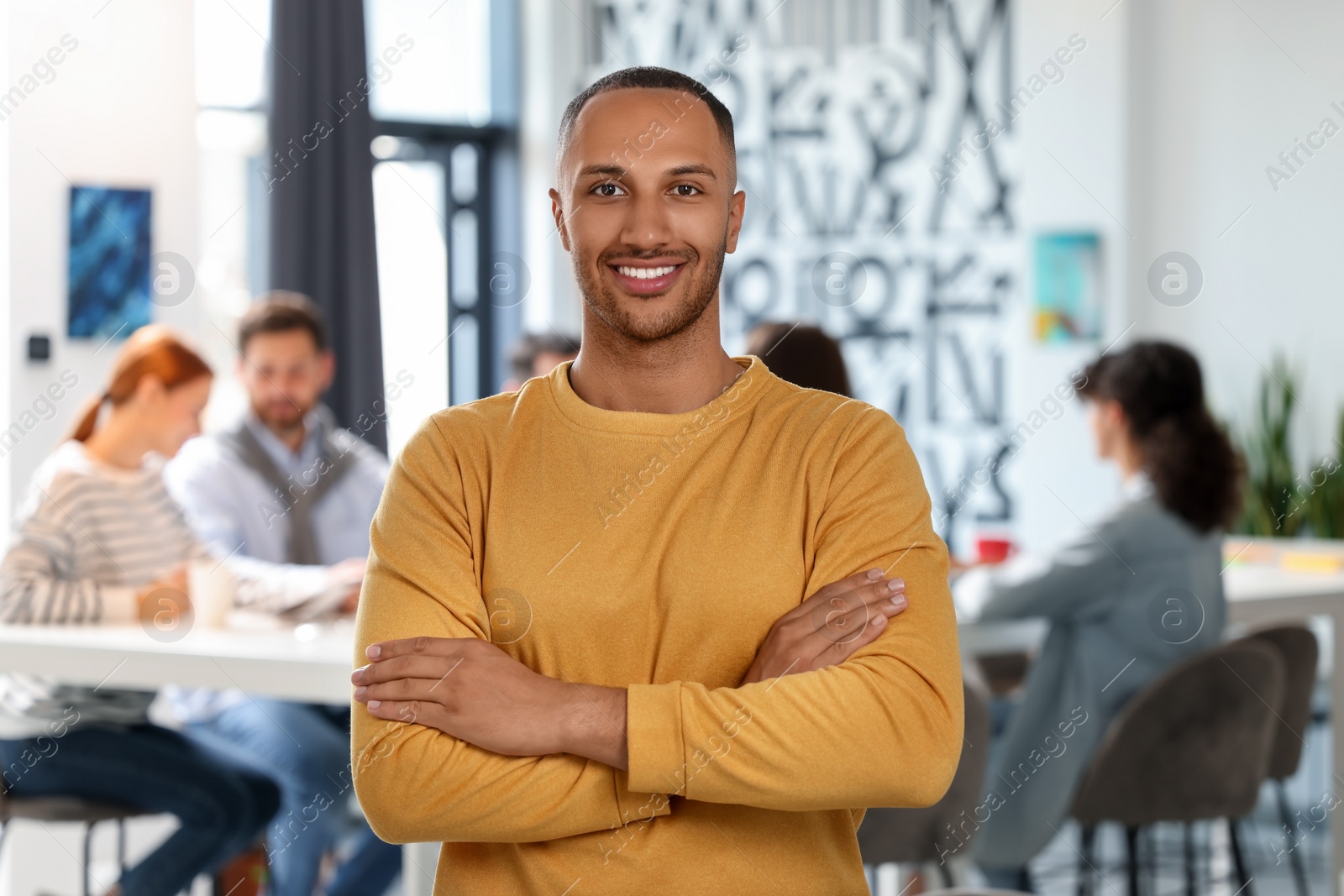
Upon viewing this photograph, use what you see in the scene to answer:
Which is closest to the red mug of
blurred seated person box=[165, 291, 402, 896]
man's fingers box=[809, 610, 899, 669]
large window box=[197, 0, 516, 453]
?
blurred seated person box=[165, 291, 402, 896]

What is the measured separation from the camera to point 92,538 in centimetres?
321

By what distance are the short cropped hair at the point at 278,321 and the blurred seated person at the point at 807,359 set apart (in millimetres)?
1745

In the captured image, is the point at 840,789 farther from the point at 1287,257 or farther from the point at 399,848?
the point at 1287,257

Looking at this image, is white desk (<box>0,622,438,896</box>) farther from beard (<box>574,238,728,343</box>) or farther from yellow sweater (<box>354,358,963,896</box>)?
beard (<box>574,238,728,343</box>)

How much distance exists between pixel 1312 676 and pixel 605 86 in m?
2.61

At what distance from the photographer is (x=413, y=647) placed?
4.66ft

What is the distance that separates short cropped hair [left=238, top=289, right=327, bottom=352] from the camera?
13.0ft

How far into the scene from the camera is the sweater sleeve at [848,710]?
1.34 meters

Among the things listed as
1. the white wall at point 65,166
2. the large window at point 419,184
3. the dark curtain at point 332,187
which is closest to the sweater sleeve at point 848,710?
the white wall at point 65,166

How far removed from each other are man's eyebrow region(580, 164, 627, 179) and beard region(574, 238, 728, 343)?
3.1 inches

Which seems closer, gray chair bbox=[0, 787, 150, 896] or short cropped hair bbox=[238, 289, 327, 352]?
gray chair bbox=[0, 787, 150, 896]

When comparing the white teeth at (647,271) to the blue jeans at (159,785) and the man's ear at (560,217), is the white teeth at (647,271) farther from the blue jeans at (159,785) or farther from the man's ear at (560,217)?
the blue jeans at (159,785)

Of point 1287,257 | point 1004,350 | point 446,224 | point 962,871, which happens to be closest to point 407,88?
point 446,224

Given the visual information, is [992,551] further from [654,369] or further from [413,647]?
[413,647]
